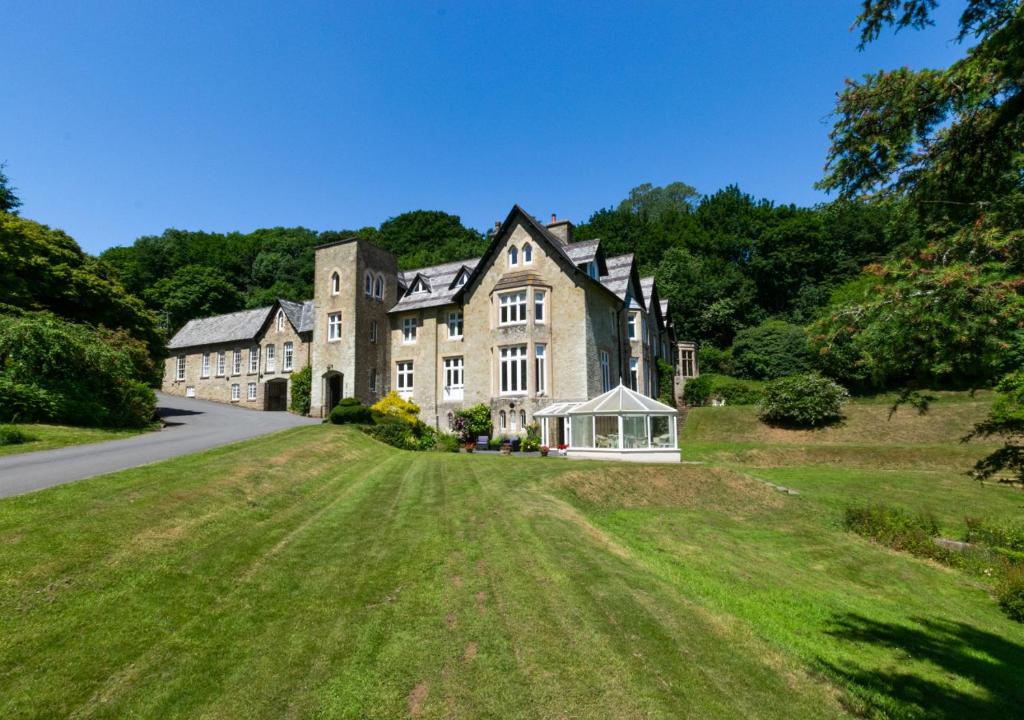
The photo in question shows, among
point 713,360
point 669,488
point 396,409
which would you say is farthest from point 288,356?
point 713,360

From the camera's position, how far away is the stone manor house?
30922mm

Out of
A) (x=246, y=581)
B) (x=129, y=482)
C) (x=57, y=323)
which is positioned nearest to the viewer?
(x=246, y=581)

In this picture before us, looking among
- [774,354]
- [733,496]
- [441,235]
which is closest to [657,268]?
[774,354]

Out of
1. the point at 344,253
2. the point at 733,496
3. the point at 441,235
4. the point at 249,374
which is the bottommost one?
the point at 733,496

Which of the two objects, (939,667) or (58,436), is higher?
(58,436)

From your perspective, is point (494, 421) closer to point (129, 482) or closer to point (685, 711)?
point (129, 482)

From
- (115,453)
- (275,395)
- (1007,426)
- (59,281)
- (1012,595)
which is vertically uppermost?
(59,281)

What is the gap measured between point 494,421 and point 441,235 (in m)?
62.9

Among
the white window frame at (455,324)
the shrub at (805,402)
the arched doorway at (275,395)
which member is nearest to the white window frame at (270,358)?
the arched doorway at (275,395)

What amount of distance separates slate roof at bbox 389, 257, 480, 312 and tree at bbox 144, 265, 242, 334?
43.3 metres

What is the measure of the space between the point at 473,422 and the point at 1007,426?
84.0 feet

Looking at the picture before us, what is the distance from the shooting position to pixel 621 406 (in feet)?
81.3

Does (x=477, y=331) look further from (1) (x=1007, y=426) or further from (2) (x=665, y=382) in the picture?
(1) (x=1007, y=426)

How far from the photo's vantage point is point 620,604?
763 centimetres
